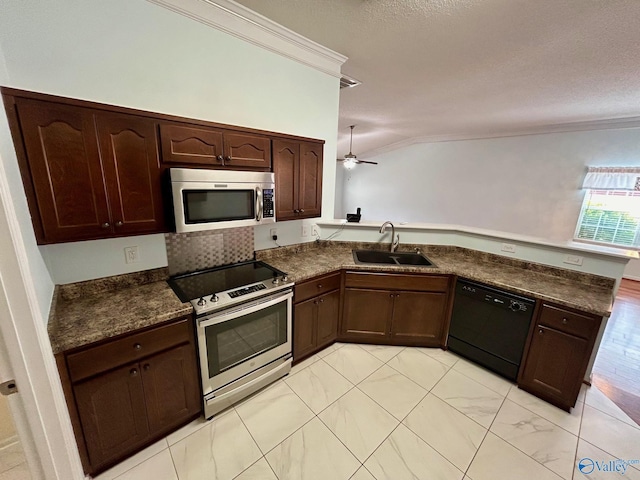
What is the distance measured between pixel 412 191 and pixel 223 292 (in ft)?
21.3

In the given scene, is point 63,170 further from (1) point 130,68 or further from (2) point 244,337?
(2) point 244,337

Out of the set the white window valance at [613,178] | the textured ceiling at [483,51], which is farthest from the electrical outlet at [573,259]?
the white window valance at [613,178]

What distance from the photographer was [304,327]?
2217 mm

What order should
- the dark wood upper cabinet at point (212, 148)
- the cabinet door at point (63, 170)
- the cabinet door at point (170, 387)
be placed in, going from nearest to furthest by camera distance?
the cabinet door at point (63, 170), the cabinet door at point (170, 387), the dark wood upper cabinet at point (212, 148)

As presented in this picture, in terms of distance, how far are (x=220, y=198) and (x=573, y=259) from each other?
9.63 feet

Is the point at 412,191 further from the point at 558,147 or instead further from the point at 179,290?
the point at 179,290

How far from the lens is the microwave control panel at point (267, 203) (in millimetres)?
1898

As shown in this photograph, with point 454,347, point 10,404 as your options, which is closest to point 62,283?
point 10,404

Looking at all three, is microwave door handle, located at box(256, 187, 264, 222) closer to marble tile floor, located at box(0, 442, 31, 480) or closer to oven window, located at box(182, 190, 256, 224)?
oven window, located at box(182, 190, 256, 224)

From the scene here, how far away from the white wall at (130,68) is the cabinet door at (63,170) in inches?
3.2

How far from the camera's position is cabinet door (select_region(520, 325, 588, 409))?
1.77m

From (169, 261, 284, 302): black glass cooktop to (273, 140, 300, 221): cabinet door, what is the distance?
486 mm

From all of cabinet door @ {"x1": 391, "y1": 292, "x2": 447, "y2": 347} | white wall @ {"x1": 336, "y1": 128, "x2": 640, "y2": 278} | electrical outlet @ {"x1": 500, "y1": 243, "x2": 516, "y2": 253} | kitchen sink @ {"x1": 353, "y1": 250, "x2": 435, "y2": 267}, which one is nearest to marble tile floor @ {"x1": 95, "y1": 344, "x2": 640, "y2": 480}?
cabinet door @ {"x1": 391, "y1": 292, "x2": 447, "y2": 347}

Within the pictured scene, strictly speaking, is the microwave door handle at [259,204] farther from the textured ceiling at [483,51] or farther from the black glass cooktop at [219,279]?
the textured ceiling at [483,51]
